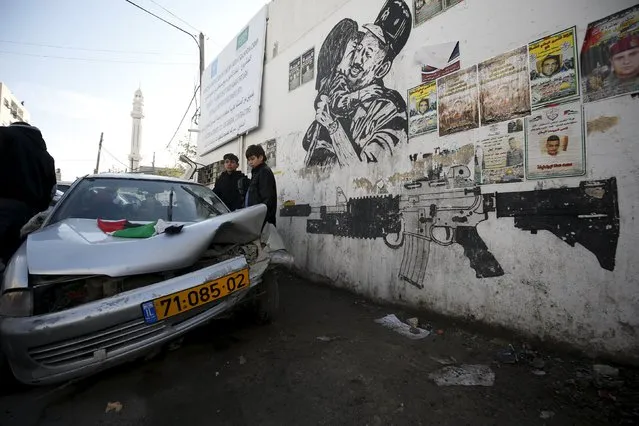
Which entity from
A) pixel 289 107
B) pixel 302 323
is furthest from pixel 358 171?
pixel 289 107

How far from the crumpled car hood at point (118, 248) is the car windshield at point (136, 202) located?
0.34m

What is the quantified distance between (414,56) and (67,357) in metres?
3.67

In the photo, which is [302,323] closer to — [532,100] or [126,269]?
[126,269]

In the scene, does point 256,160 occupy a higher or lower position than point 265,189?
higher

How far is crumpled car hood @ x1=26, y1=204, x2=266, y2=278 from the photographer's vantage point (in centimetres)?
170

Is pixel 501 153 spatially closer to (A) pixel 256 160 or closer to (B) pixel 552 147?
(B) pixel 552 147

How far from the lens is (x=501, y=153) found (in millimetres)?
2520

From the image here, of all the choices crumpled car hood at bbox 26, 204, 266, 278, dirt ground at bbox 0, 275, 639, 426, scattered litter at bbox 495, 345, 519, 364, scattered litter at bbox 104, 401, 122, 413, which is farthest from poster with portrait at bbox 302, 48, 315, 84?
scattered litter at bbox 104, 401, 122, 413

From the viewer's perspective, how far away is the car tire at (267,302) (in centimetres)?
263

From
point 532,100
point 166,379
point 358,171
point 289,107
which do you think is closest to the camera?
point 166,379

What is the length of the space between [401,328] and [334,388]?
1.13 m

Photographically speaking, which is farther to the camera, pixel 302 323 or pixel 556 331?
pixel 302 323

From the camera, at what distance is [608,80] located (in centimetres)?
205

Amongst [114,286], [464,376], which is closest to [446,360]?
[464,376]
